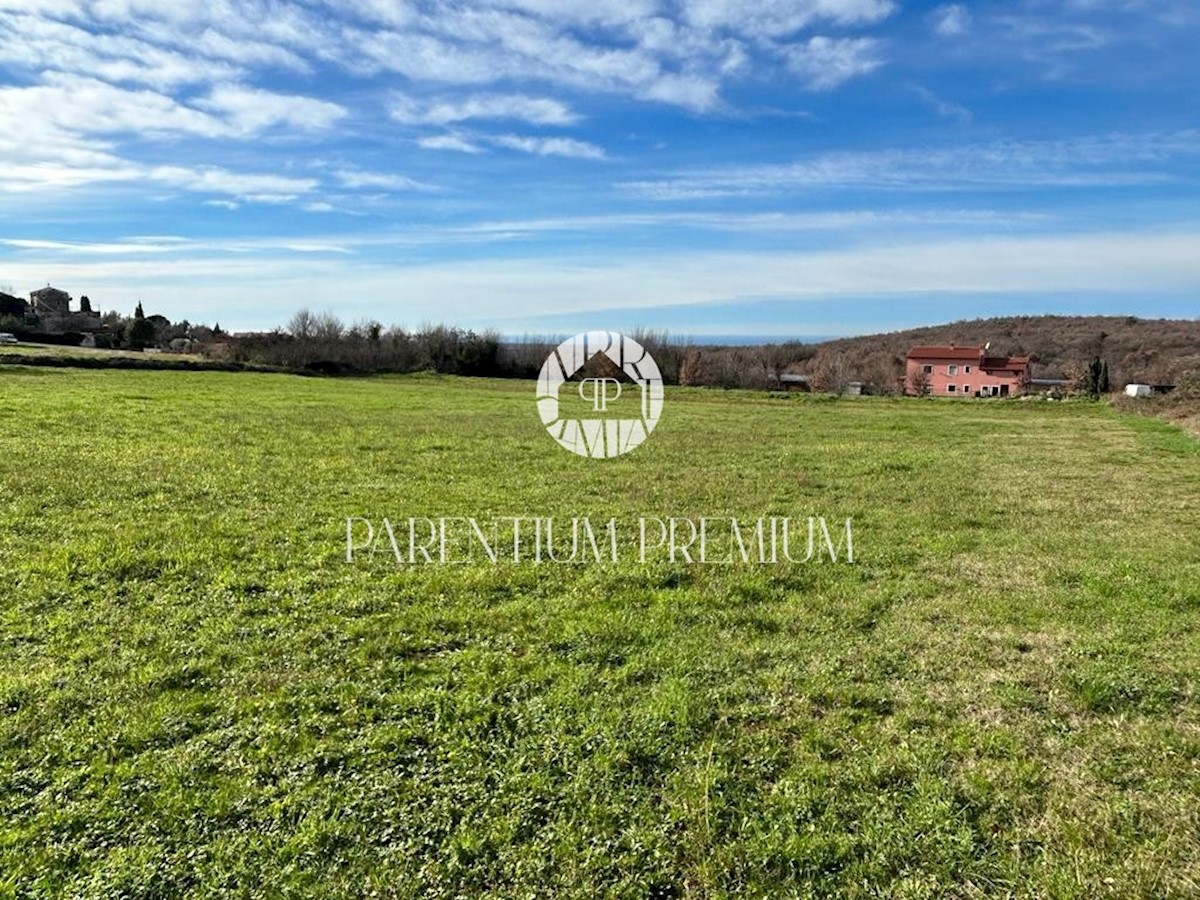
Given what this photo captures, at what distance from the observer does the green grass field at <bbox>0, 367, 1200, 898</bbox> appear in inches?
99.8

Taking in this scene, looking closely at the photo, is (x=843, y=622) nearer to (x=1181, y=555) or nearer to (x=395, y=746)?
(x=395, y=746)

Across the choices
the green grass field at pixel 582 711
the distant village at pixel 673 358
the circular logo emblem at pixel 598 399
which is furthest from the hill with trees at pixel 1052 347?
the green grass field at pixel 582 711

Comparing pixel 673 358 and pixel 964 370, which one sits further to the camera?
pixel 964 370

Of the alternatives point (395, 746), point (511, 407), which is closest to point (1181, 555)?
point (395, 746)


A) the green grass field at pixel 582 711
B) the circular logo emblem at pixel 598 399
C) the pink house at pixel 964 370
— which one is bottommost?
the green grass field at pixel 582 711

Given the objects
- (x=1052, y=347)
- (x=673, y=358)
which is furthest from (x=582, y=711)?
(x=1052, y=347)

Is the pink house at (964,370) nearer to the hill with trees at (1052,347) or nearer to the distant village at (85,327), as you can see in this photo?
the hill with trees at (1052,347)

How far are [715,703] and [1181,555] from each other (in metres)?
5.65

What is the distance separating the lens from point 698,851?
2.59 meters

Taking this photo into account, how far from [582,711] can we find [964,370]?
67.1 metres

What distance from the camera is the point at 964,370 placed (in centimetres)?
6197

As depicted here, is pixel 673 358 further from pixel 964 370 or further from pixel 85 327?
pixel 85 327

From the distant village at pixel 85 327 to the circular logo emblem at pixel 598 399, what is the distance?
32.5 meters

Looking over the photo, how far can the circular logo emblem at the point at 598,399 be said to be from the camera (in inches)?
624
